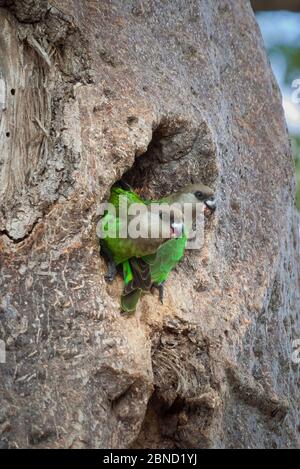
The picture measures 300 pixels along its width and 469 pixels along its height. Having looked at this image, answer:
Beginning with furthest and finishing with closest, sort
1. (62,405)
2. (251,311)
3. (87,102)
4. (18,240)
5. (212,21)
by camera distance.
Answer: (212,21)
(251,311)
(87,102)
(18,240)
(62,405)

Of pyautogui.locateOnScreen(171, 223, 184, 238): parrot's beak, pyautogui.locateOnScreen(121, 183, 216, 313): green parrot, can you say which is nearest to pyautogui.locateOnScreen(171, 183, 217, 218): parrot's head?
pyautogui.locateOnScreen(121, 183, 216, 313): green parrot

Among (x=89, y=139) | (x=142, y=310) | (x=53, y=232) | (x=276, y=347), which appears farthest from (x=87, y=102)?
(x=276, y=347)

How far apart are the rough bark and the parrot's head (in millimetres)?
181

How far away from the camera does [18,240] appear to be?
13.5 feet

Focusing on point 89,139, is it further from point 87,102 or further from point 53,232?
point 53,232

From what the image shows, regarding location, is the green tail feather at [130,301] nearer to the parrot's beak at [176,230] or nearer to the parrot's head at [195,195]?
the parrot's beak at [176,230]

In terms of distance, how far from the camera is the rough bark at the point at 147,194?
12.9 ft

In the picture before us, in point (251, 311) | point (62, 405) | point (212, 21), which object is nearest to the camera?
point (62, 405)

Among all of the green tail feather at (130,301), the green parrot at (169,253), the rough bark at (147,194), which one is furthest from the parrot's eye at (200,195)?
the green tail feather at (130,301)

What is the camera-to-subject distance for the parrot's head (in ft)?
15.2

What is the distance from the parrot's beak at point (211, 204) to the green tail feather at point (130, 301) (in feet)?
2.41

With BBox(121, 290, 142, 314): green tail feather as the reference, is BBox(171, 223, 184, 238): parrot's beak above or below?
above

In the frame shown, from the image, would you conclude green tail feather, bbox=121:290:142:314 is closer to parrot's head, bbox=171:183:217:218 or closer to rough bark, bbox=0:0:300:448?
rough bark, bbox=0:0:300:448

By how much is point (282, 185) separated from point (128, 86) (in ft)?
4.66
